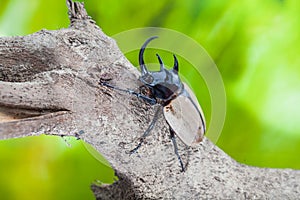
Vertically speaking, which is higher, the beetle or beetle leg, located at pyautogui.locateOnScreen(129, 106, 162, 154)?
the beetle

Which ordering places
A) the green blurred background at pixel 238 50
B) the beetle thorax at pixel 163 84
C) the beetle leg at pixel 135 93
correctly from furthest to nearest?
the green blurred background at pixel 238 50 → the beetle thorax at pixel 163 84 → the beetle leg at pixel 135 93

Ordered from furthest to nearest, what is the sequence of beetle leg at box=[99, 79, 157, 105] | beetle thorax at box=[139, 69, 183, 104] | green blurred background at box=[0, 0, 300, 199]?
green blurred background at box=[0, 0, 300, 199] < beetle thorax at box=[139, 69, 183, 104] < beetle leg at box=[99, 79, 157, 105]

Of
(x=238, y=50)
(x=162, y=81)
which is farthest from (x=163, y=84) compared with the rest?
(x=238, y=50)

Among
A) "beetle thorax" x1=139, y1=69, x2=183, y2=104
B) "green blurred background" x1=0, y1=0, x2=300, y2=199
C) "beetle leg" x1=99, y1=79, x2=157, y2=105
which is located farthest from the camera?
"green blurred background" x1=0, y1=0, x2=300, y2=199

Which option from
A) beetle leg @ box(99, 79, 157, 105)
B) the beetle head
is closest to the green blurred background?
the beetle head

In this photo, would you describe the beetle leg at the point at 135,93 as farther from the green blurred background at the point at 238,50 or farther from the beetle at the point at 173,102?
the green blurred background at the point at 238,50

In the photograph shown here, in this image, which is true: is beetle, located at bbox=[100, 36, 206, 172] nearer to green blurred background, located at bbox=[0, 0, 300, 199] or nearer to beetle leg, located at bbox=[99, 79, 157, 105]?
beetle leg, located at bbox=[99, 79, 157, 105]

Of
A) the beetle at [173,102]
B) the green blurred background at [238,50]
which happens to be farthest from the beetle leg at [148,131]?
the green blurred background at [238,50]

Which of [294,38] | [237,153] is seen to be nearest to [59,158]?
[237,153]

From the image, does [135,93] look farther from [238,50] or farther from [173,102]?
[238,50]
